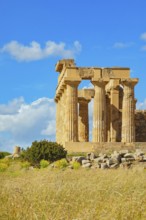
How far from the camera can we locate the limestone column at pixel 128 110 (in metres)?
46.9

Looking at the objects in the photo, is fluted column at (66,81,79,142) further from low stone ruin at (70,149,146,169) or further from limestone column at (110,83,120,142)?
low stone ruin at (70,149,146,169)

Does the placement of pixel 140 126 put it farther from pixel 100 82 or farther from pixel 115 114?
pixel 100 82

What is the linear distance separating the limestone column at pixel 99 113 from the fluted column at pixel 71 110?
167 cm

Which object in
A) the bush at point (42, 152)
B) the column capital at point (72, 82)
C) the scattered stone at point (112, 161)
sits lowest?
the scattered stone at point (112, 161)

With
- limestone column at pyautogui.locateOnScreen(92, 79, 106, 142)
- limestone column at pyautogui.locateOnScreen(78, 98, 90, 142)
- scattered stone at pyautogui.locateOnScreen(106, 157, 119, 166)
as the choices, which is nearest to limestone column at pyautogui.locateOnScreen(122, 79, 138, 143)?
limestone column at pyautogui.locateOnScreen(92, 79, 106, 142)

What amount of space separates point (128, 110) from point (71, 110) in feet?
16.3

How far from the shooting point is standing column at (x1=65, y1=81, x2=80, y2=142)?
46356 mm

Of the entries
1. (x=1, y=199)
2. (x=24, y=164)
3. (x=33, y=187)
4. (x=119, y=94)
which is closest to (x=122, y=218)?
(x=1, y=199)

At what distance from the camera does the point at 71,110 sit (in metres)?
47.0

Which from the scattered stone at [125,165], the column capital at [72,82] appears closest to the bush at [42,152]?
the scattered stone at [125,165]

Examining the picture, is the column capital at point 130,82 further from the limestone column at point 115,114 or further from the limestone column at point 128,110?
the limestone column at point 115,114

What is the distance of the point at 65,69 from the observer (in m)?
47.3

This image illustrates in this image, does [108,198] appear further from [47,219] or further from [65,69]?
[65,69]

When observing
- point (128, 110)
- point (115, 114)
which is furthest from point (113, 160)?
point (115, 114)
